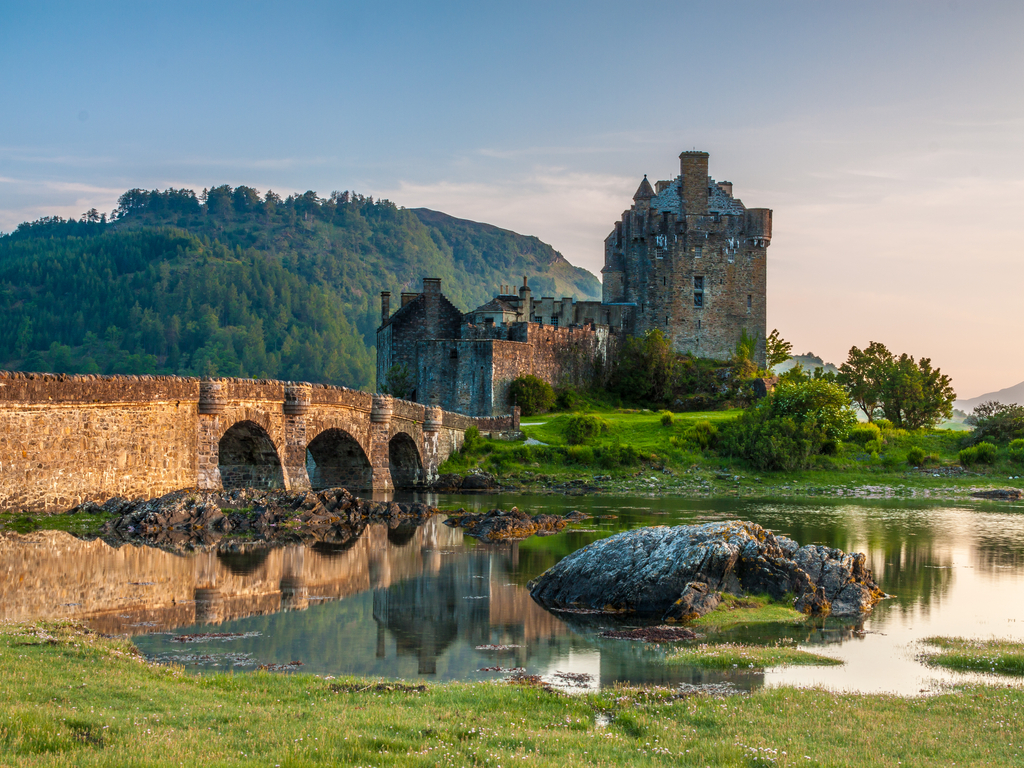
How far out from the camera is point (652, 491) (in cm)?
5028

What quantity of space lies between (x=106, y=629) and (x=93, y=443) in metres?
14.5

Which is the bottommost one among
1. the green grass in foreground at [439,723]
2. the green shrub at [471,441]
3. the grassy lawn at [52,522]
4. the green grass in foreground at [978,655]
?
the green grass in foreground at [978,655]

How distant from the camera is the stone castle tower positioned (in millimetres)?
81438

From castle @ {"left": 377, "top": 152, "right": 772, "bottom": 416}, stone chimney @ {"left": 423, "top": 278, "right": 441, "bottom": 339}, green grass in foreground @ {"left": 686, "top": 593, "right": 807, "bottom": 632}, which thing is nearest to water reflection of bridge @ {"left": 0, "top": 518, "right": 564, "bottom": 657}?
green grass in foreground @ {"left": 686, "top": 593, "right": 807, "bottom": 632}

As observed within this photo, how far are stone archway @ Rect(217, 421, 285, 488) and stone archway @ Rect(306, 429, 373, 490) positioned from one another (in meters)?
6.77

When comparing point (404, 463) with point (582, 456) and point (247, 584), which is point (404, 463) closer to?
point (582, 456)

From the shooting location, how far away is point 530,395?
67688mm

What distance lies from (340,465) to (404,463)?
17.8 ft

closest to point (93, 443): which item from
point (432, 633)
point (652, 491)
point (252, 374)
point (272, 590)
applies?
point (272, 590)

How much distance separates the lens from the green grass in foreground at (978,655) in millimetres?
16031

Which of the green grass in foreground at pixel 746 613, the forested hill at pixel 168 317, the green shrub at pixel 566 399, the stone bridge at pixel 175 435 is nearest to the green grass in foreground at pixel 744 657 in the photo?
the green grass in foreground at pixel 746 613

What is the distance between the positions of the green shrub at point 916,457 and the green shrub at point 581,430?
17728 millimetres

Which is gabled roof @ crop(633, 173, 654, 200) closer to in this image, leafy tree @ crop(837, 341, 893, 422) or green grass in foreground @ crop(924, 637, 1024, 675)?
leafy tree @ crop(837, 341, 893, 422)

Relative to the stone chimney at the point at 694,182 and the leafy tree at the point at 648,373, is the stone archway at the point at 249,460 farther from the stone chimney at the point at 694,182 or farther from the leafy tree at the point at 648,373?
the stone chimney at the point at 694,182
